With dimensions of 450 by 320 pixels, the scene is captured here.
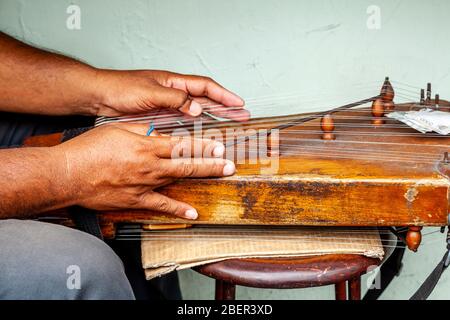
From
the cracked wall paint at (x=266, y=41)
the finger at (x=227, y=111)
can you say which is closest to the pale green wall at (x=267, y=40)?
the cracked wall paint at (x=266, y=41)

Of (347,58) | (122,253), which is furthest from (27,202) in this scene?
(347,58)

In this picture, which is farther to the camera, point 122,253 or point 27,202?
point 122,253

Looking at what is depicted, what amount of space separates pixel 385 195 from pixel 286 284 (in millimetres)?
254

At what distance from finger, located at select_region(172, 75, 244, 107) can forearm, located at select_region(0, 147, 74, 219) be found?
0.42 m

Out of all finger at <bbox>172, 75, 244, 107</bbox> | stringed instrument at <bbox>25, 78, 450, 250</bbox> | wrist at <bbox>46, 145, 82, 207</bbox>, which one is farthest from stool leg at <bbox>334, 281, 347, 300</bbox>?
wrist at <bbox>46, 145, 82, 207</bbox>

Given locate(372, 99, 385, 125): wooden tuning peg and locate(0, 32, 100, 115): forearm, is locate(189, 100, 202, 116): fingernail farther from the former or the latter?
locate(372, 99, 385, 125): wooden tuning peg

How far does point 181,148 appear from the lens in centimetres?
107

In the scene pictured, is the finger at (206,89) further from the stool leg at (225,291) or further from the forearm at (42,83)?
the stool leg at (225,291)

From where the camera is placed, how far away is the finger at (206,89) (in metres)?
1.38

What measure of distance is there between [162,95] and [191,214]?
34 cm

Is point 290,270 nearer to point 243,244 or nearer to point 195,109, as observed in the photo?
point 243,244

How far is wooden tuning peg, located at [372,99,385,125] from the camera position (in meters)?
1.33
